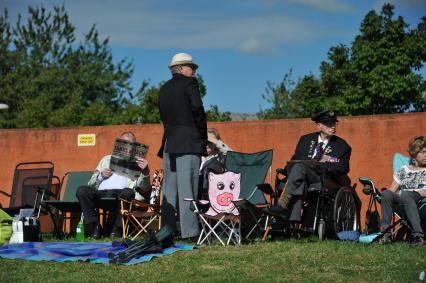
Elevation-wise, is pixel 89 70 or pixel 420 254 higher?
pixel 89 70

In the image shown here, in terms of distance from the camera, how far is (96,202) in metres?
9.32

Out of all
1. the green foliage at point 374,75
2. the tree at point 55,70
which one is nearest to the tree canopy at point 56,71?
the tree at point 55,70

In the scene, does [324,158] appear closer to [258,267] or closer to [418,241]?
[418,241]

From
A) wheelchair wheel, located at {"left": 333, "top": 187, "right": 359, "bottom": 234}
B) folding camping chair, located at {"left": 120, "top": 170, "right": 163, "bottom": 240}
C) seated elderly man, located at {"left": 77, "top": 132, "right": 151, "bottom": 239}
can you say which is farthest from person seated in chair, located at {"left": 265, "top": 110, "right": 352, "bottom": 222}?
seated elderly man, located at {"left": 77, "top": 132, "right": 151, "bottom": 239}

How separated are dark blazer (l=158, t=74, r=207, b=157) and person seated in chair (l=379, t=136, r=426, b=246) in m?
1.91

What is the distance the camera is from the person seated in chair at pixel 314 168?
25.9ft

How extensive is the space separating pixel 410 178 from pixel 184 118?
7.97ft

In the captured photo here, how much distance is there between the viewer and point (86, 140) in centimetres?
1129

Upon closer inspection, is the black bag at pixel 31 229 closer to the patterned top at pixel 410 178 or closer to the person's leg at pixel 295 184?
the person's leg at pixel 295 184

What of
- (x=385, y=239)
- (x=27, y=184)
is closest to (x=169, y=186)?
(x=385, y=239)

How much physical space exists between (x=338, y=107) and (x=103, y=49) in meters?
23.8

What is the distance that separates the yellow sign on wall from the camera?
11.2 metres

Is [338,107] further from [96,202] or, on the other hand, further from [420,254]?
[420,254]

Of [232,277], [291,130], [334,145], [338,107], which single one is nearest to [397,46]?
[338,107]
